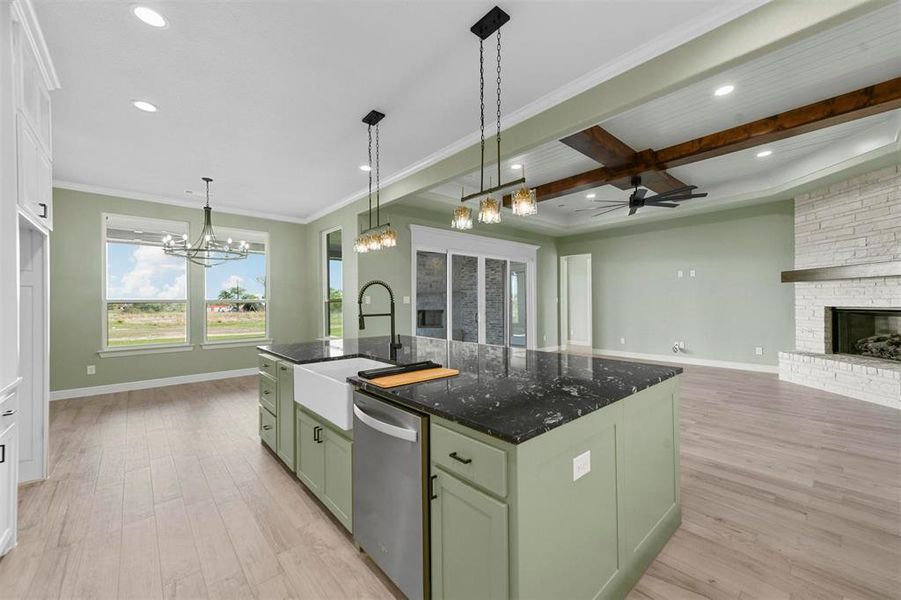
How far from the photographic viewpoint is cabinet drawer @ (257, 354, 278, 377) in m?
2.80

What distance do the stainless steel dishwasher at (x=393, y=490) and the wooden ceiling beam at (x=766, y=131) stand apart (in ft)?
14.1

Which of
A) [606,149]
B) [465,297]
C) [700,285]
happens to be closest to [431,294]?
[465,297]

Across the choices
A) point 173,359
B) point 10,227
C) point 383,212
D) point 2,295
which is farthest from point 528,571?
point 173,359

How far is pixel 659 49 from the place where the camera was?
230cm

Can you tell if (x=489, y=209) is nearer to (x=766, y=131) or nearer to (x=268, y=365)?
(x=268, y=365)

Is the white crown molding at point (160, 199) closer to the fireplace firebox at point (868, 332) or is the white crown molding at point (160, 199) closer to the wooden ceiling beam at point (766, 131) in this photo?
the wooden ceiling beam at point (766, 131)

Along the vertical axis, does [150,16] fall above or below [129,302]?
above

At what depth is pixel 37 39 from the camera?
215 centimetres

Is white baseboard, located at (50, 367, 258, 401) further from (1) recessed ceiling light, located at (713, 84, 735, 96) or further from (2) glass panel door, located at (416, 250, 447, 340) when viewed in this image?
(1) recessed ceiling light, located at (713, 84, 735, 96)

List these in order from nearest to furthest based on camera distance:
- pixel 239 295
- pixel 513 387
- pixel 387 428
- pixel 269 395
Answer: pixel 387 428
pixel 513 387
pixel 269 395
pixel 239 295

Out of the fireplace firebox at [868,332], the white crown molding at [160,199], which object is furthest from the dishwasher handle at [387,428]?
the fireplace firebox at [868,332]

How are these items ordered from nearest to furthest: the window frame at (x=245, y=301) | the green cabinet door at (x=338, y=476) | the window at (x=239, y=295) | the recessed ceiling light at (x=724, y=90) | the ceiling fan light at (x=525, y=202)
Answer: the green cabinet door at (x=338, y=476), the ceiling fan light at (x=525, y=202), the recessed ceiling light at (x=724, y=90), the window frame at (x=245, y=301), the window at (x=239, y=295)

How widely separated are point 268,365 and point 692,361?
6984 mm

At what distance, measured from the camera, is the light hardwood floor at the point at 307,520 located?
1654 mm
